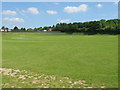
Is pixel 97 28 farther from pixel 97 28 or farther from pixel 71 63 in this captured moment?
pixel 71 63

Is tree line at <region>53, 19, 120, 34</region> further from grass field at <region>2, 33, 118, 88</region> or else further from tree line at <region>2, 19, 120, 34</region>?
grass field at <region>2, 33, 118, 88</region>

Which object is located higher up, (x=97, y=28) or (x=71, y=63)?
(x=97, y=28)

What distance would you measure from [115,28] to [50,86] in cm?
6957

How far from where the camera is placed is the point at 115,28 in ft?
221

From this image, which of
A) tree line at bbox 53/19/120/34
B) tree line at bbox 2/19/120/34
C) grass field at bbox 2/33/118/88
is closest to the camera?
grass field at bbox 2/33/118/88

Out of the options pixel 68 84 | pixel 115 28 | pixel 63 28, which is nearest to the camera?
pixel 68 84

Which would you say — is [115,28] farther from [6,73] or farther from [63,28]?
[6,73]

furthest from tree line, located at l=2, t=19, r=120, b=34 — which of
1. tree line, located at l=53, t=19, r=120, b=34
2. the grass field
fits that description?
the grass field

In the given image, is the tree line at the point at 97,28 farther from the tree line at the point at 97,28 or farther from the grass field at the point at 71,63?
the grass field at the point at 71,63

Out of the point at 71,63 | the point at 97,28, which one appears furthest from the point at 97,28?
the point at 71,63

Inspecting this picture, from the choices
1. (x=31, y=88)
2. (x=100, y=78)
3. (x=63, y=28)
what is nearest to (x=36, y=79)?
(x=31, y=88)

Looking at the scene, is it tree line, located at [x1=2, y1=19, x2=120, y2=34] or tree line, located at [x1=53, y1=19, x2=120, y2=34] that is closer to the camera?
tree line, located at [x1=53, y1=19, x2=120, y2=34]

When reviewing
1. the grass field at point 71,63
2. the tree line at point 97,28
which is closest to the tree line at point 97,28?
the tree line at point 97,28

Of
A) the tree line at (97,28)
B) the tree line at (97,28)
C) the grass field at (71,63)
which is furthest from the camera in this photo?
the tree line at (97,28)
